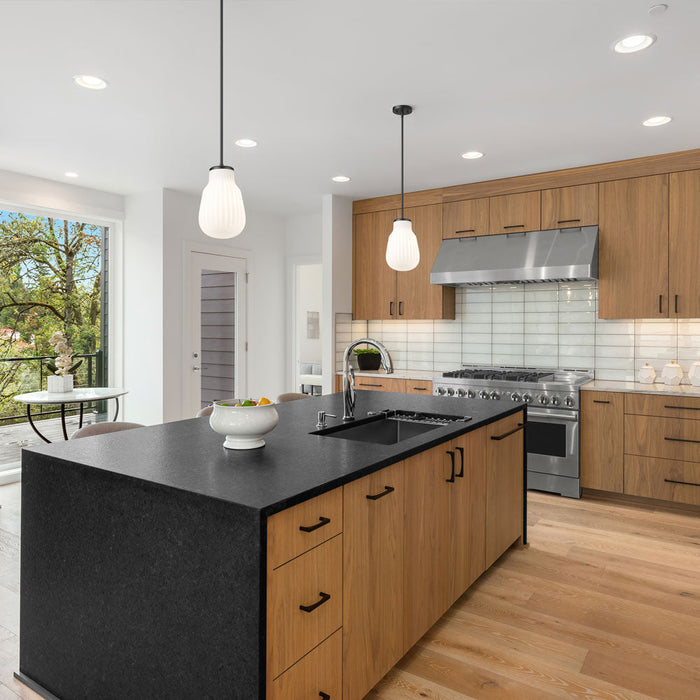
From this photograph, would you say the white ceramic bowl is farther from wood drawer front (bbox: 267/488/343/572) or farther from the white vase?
the white vase

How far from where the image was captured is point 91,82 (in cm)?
281

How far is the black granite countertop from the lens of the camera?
1.43m

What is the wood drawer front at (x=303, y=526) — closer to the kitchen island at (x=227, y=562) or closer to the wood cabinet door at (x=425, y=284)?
the kitchen island at (x=227, y=562)

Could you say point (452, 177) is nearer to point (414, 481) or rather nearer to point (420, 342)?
point (420, 342)

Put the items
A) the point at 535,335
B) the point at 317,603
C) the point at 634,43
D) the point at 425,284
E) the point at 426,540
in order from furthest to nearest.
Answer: the point at 425,284 → the point at 535,335 → the point at 634,43 → the point at 426,540 → the point at 317,603

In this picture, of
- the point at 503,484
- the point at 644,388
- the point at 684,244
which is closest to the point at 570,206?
the point at 684,244

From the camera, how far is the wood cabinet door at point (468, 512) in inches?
89.8

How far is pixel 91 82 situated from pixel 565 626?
3.48 m

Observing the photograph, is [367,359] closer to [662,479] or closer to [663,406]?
[663,406]

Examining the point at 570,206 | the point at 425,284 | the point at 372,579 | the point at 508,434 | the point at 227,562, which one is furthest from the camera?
the point at 425,284

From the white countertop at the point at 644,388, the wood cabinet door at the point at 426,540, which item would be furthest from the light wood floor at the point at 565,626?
the white countertop at the point at 644,388

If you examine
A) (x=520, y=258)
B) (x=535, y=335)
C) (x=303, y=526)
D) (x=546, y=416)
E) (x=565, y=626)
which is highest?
(x=520, y=258)

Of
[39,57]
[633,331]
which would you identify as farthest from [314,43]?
[633,331]

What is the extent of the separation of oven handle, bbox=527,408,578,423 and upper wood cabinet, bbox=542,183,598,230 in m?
1.51
